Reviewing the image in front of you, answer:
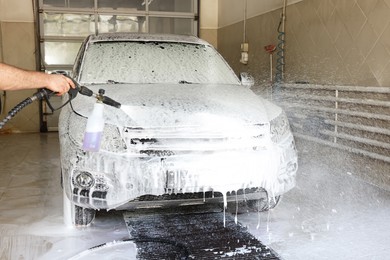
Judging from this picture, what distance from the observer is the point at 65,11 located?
10070 mm

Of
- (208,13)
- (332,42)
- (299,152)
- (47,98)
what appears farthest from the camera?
(208,13)

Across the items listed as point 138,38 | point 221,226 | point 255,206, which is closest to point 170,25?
point 138,38

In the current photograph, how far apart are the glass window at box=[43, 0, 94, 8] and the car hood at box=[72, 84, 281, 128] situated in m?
6.92

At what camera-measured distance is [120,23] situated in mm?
10430

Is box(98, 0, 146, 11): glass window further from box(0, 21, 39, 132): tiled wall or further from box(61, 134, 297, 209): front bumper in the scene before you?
box(61, 134, 297, 209): front bumper

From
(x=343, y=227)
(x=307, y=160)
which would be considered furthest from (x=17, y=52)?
(x=343, y=227)

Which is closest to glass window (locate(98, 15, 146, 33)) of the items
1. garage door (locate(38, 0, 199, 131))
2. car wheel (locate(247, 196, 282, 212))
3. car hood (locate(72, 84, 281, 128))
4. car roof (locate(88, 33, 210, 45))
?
garage door (locate(38, 0, 199, 131))

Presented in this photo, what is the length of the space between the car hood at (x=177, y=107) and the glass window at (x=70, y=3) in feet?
22.7

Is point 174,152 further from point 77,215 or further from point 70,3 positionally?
point 70,3

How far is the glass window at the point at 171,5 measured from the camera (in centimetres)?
1060

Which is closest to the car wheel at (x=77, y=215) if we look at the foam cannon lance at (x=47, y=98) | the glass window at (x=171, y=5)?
the foam cannon lance at (x=47, y=98)

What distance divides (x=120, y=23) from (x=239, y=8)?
2.86 m

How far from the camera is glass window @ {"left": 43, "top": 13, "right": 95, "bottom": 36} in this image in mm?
10078

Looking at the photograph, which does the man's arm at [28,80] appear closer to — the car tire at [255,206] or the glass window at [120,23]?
the car tire at [255,206]
